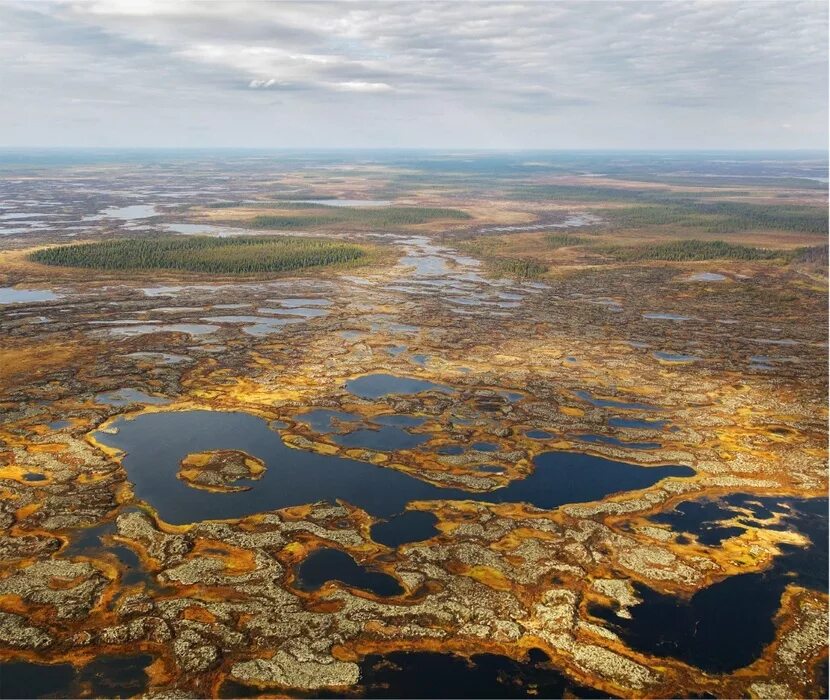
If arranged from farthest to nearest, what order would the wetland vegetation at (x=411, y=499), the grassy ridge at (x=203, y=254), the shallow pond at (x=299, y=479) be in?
the grassy ridge at (x=203, y=254), the shallow pond at (x=299, y=479), the wetland vegetation at (x=411, y=499)

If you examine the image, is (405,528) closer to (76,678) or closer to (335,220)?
(76,678)

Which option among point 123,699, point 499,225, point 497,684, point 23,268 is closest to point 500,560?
point 497,684

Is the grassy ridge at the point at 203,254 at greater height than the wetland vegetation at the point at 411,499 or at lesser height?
greater

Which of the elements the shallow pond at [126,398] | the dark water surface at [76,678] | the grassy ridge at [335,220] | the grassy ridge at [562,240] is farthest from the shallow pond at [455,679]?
the grassy ridge at [335,220]

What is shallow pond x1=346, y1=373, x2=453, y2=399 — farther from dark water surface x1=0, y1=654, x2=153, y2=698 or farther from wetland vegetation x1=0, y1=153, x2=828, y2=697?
dark water surface x1=0, y1=654, x2=153, y2=698

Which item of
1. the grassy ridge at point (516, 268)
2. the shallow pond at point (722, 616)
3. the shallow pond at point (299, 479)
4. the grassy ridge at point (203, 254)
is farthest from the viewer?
the grassy ridge at point (203, 254)

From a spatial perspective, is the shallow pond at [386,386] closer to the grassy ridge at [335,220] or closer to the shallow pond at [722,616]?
the shallow pond at [722,616]

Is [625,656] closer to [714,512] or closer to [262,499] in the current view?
[714,512]
